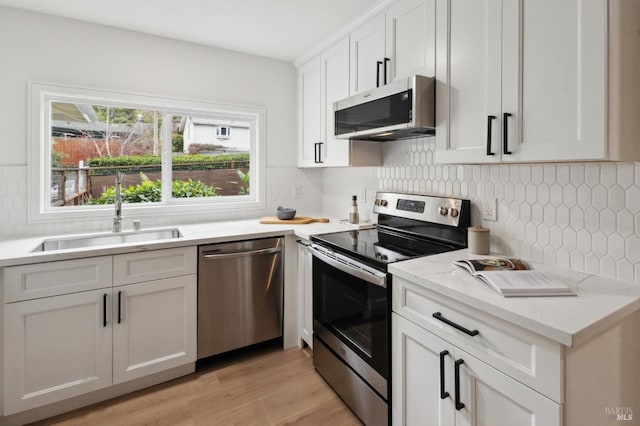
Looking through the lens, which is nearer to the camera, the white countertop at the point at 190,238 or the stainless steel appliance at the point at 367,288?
the stainless steel appliance at the point at 367,288

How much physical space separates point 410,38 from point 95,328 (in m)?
2.38

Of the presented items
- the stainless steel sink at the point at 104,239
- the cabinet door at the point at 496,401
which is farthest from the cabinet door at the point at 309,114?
the cabinet door at the point at 496,401

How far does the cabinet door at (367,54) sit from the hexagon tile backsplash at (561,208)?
1.80 feet

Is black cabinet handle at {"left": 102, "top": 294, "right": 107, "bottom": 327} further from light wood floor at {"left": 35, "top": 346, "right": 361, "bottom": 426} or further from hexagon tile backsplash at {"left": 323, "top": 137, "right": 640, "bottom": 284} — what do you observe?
hexagon tile backsplash at {"left": 323, "top": 137, "right": 640, "bottom": 284}

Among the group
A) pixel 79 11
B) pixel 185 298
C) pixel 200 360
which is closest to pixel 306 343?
pixel 200 360

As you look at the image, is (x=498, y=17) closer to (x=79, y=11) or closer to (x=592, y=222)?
(x=592, y=222)

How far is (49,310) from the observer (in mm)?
1800

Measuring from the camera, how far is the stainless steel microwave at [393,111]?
1.68 meters

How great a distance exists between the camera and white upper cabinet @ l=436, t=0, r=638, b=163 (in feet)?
3.61

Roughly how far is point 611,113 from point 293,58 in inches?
101

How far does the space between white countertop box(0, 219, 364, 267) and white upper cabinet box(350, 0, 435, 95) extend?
40.6 inches

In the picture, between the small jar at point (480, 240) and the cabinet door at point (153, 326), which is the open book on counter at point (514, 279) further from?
the cabinet door at point (153, 326)

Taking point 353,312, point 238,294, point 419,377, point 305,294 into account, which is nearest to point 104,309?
point 238,294

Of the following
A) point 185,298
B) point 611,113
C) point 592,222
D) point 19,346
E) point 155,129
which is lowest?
point 19,346
